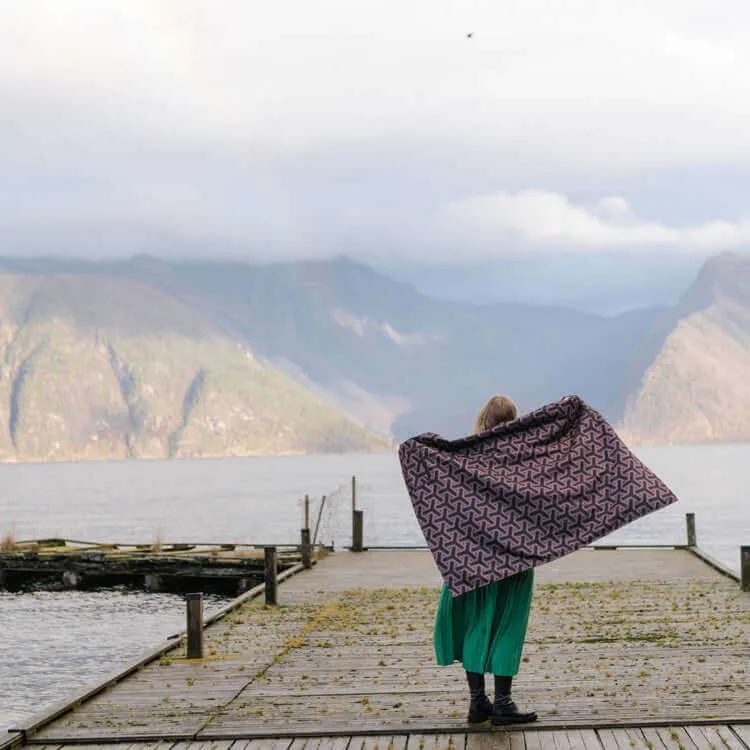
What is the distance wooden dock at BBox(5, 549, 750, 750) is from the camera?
8.35 meters

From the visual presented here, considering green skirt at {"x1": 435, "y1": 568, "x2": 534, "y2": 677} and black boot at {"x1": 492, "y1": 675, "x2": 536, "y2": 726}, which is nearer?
green skirt at {"x1": 435, "y1": 568, "x2": 534, "y2": 677}

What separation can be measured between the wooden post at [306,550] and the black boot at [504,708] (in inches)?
645

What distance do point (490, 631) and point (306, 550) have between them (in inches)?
680

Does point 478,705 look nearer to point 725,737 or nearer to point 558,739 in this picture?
point 558,739

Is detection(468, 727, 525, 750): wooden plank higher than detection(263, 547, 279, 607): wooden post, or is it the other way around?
detection(263, 547, 279, 607): wooden post

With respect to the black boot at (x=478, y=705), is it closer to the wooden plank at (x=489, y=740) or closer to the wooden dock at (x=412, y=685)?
the wooden dock at (x=412, y=685)

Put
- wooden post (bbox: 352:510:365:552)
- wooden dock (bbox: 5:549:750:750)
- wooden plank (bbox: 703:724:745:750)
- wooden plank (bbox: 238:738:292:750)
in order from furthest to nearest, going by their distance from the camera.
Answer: wooden post (bbox: 352:510:365:552) < wooden dock (bbox: 5:549:750:750) < wooden plank (bbox: 238:738:292:750) < wooden plank (bbox: 703:724:745:750)

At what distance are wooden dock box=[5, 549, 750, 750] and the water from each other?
5.93 m

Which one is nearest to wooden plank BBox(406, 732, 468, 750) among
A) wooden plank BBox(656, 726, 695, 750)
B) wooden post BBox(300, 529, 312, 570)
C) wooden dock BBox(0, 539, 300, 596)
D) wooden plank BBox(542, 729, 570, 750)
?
wooden plank BBox(542, 729, 570, 750)

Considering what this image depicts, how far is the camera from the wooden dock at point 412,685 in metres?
8.35

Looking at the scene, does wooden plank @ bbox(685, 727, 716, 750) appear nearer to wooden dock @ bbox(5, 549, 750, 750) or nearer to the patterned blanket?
wooden dock @ bbox(5, 549, 750, 750)

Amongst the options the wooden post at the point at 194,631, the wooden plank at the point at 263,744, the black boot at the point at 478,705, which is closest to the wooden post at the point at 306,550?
the wooden post at the point at 194,631

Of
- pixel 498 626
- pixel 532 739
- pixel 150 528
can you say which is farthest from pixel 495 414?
pixel 150 528

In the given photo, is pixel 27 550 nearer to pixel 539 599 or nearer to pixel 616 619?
pixel 539 599
